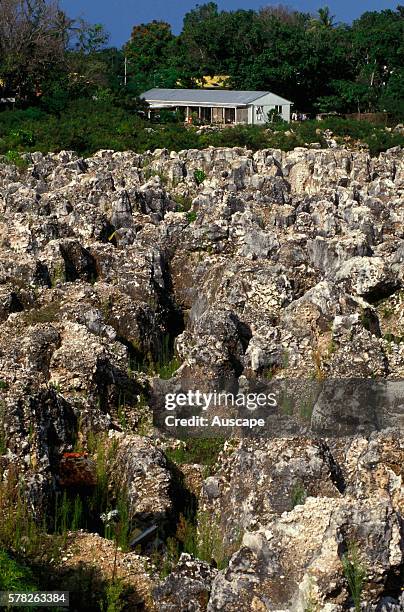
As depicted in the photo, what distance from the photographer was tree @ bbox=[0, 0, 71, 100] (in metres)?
39.5

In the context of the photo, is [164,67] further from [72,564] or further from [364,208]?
[72,564]

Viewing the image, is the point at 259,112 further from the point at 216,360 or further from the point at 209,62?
the point at 216,360

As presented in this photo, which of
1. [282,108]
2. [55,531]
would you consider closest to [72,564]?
[55,531]

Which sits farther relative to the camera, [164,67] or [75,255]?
[164,67]

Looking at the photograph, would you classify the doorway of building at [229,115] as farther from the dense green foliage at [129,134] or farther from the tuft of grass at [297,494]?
the tuft of grass at [297,494]

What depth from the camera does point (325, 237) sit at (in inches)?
573

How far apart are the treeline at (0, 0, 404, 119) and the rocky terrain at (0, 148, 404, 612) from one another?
72.3 feet

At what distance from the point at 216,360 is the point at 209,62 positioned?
51.7 m

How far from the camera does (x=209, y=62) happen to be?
59.0 m

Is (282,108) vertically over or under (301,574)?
over

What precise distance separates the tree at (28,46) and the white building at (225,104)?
223 inches

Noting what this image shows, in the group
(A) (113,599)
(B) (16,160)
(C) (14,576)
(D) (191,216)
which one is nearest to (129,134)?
(B) (16,160)

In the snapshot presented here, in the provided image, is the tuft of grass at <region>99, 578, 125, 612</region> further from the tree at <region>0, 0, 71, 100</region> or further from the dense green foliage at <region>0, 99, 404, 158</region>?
the tree at <region>0, 0, 71, 100</region>

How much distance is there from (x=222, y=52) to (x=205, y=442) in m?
51.6
